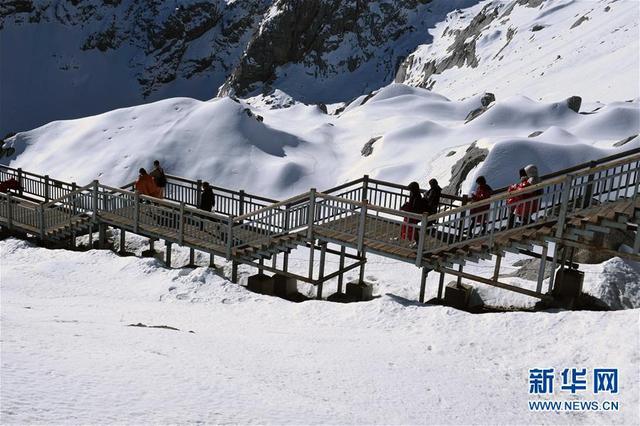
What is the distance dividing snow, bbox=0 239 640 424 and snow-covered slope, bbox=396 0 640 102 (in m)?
30.0

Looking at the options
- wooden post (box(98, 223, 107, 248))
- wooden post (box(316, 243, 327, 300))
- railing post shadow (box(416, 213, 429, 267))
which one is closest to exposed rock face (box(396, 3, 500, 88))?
wooden post (box(98, 223, 107, 248))

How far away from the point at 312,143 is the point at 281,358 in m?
25.6

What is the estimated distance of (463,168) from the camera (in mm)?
23359

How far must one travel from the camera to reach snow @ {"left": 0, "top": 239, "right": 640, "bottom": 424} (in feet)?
21.2

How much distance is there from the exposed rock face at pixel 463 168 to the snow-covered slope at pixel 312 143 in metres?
0.39

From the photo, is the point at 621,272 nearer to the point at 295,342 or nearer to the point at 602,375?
the point at 602,375

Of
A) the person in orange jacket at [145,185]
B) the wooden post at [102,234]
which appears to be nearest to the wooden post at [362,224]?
the person in orange jacket at [145,185]

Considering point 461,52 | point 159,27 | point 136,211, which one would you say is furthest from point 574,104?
point 159,27

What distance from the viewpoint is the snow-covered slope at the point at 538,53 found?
1657 inches

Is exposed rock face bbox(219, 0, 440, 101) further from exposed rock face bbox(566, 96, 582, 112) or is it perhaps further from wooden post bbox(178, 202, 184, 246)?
wooden post bbox(178, 202, 184, 246)

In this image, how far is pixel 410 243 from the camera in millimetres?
13148

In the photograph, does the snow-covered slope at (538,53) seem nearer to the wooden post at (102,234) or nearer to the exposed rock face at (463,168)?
the exposed rock face at (463,168)

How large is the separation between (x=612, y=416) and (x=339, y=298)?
26.7 ft

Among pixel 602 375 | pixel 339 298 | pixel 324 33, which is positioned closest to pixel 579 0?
pixel 324 33
